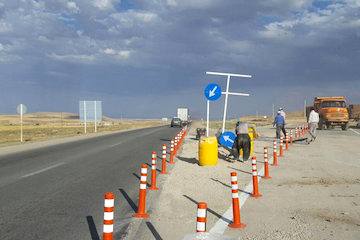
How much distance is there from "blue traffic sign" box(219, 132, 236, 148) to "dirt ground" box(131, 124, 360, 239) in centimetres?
270

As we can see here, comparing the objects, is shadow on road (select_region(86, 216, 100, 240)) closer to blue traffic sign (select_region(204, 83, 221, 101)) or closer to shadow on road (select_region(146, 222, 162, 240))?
shadow on road (select_region(146, 222, 162, 240))

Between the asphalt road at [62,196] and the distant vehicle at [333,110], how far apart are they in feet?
106

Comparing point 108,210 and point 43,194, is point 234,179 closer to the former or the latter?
point 108,210

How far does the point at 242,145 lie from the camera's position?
19062 mm

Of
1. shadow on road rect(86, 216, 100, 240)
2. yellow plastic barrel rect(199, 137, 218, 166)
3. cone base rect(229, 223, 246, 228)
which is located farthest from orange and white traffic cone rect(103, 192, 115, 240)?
yellow plastic barrel rect(199, 137, 218, 166)

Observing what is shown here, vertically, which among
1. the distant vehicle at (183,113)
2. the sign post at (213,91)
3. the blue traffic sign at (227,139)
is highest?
the sign post at (213,91)

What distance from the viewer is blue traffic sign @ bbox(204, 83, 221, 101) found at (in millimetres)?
19688

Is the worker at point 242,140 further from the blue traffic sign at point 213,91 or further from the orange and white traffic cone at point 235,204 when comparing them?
the orange and white traffic cone at point 235,204

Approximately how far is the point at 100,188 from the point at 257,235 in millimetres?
5919

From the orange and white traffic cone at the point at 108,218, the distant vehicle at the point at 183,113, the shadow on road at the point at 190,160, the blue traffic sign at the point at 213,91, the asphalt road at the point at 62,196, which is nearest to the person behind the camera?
the orange and white traffic cone at the point at 108,218

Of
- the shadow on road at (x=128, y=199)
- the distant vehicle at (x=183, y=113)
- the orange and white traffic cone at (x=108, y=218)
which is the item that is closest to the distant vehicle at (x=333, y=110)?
the shadow on road at (x=128, y=199)

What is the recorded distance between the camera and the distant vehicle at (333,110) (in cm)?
4797

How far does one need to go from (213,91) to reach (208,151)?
2811 mm

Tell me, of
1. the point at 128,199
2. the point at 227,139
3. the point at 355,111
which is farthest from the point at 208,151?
the point at 355,111
